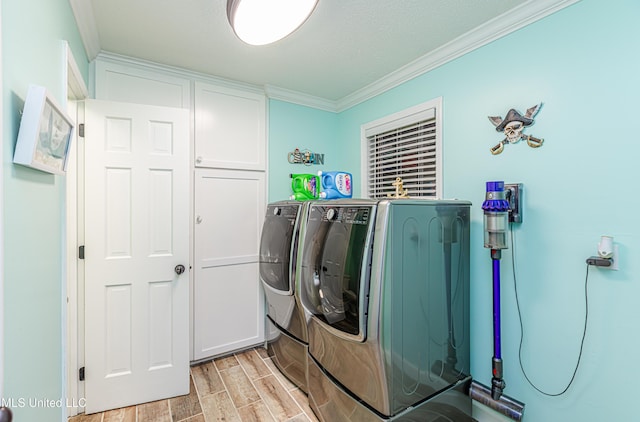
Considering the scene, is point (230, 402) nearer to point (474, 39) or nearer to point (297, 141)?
point (297, 141)

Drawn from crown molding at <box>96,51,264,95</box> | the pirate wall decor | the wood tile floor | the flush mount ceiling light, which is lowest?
the wood tile floor

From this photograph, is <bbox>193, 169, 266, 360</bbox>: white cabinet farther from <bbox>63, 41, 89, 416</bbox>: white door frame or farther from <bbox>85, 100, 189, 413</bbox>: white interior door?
<bbox>63, 41, 89, 416</bbox>: white door frame

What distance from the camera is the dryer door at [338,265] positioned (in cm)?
148

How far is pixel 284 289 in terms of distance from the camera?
7.18 ft

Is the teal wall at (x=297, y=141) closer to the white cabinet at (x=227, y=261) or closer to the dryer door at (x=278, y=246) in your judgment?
the white cabinet at (x=227, y=261)

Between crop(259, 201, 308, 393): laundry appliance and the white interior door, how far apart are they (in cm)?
65

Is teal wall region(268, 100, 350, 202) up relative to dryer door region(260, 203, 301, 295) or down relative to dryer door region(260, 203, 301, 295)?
up

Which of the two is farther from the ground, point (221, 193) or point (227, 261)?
point (221, 193)

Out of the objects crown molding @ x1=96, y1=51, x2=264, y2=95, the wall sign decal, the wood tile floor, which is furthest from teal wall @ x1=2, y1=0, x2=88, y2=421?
the wall sign decal

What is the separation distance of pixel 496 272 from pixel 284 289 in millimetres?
1413

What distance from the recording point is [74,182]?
1.89 m

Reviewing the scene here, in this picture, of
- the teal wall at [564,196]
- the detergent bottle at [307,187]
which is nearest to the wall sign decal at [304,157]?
the detergent bottle at [307,187]

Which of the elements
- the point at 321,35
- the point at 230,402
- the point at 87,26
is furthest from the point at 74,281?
the point at 321,35

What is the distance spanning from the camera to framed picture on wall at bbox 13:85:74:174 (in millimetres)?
808
